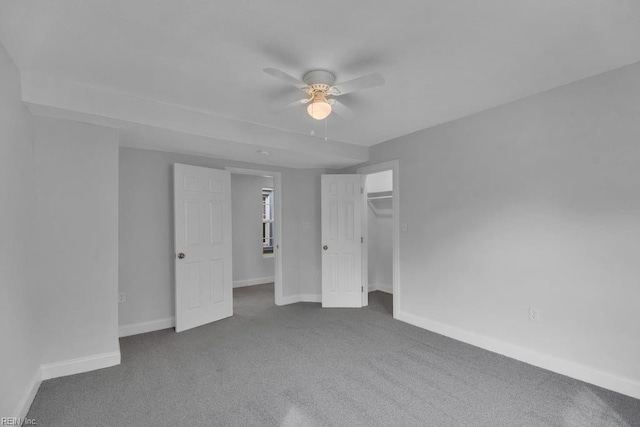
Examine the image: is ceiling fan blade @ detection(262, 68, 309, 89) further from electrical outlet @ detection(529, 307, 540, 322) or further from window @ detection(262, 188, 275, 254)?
window @ detection(262, 188, 275, 254)

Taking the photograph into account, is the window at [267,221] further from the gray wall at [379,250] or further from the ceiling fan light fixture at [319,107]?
the ceiling fan light fixture at [319,107]

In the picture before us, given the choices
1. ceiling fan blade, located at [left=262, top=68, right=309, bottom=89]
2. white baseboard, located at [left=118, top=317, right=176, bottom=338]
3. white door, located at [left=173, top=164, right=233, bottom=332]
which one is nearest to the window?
white door, located at [left=173, top=164, right=233, bottom=332]

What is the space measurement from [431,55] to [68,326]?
356cm

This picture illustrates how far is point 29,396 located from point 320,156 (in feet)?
11.4

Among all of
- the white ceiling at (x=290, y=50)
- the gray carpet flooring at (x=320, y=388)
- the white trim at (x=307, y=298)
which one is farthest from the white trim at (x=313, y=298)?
the white ceiling at (x=290, y=50)

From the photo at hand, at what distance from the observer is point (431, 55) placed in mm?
2102

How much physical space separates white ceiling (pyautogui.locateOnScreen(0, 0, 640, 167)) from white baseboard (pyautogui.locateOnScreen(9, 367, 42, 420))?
2.06 m

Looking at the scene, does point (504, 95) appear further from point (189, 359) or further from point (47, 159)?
point (47, 159)

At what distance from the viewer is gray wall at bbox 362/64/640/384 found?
7.52 feet

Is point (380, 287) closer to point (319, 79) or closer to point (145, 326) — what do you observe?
point (145, 326)

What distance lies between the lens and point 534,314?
108 inches

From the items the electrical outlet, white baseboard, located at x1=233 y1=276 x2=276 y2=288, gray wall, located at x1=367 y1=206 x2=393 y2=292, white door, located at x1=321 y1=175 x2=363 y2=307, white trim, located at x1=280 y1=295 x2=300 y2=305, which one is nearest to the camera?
the electrical outlet

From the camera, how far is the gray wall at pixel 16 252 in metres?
1.84

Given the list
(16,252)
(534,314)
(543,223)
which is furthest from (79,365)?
(543,223)
